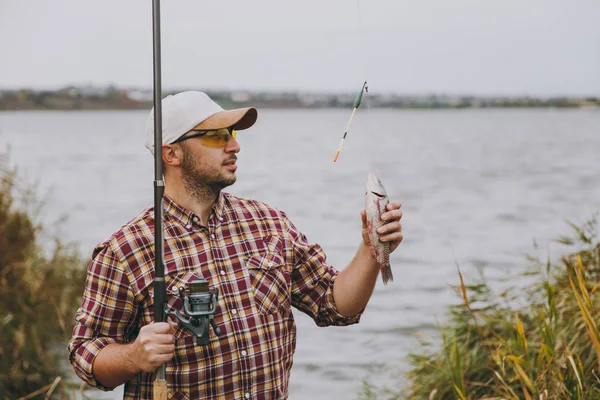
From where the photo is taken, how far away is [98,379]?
7.88 ft

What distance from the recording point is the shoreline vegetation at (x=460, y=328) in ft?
11.9

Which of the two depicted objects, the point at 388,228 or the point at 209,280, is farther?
the point at 209,280

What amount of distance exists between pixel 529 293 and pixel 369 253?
3163 millimetres

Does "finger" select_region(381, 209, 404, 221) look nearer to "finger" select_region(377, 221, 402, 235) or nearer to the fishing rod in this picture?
"finger" select_region(377, 221, 402, 235)

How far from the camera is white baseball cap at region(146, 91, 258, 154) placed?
8.54 ft

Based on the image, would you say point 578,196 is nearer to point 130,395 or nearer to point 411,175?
point 411,175

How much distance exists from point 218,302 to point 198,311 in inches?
5.0

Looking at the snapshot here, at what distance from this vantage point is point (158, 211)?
2.41 m

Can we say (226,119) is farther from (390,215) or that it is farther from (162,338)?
(162,338)

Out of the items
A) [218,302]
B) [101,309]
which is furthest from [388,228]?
[101,309]

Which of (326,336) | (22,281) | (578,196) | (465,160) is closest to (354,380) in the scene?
(326,336)

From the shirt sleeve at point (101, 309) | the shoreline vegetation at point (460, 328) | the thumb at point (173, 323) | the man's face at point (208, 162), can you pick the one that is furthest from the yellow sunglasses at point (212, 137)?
the shoreline vegetation at point (460, 328)

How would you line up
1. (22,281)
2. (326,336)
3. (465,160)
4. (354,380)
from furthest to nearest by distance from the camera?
1. (465,160)
2. (326,336)
3. (354,380)
4. (22,281)

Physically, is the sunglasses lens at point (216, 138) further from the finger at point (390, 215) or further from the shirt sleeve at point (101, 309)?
the finger at point (390, 215)
